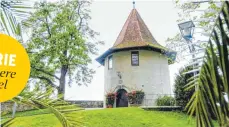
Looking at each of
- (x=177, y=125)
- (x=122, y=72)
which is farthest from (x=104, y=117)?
(x=122, y=72)

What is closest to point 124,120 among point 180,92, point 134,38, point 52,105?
point 180,92

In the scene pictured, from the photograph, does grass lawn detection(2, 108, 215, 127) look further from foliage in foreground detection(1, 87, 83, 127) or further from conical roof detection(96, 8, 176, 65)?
foliage in foreground detection(1, 87, 83, 127)

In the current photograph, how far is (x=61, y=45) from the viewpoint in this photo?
2453 cm

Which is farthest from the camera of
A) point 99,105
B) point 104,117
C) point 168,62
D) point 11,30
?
point 99,105

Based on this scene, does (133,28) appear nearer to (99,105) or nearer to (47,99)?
(99,105)

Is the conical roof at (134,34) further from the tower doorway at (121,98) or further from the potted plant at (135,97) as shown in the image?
the potted plant at (135,97)

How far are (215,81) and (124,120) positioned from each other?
12.3 meters

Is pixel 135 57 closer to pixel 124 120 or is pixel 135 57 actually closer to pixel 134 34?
pixel 134 34

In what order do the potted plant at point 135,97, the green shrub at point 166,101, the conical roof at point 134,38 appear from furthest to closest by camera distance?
the conical roof at point 134,38
the potted plant at point 135,97
the green shrub at point 166,101

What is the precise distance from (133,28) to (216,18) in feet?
79.4

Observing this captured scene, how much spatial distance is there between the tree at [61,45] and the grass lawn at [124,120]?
10.1m

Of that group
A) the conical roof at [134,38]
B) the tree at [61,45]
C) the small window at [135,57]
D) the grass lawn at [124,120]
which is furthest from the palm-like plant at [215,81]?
the tree at [61,45]

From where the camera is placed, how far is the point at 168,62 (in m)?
25.3

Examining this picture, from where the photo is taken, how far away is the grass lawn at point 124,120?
509 inches
